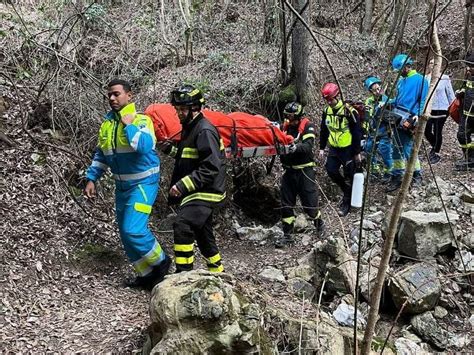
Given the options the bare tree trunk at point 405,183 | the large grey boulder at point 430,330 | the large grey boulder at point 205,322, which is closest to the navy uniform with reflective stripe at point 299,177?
the large grey boulder at point 430,330

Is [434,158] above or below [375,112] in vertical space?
below

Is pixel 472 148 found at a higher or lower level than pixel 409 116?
lower

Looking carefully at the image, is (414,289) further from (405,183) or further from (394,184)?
(405,183)

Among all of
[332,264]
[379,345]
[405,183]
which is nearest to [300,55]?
[332,264]

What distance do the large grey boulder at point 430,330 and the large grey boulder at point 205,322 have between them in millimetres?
2368

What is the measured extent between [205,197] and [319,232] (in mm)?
2976

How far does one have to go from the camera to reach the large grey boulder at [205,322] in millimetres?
3457

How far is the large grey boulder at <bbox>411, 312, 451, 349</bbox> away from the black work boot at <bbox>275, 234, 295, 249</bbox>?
2.20 metres

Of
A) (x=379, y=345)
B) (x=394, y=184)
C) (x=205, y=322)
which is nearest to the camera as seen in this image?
(x=205, y=322)

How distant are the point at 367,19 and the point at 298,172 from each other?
8.50 meters

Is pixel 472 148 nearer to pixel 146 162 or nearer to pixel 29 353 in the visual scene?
pixel 146 162

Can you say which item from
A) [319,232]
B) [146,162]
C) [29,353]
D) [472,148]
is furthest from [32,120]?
[472,148]

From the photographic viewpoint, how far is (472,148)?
855cm

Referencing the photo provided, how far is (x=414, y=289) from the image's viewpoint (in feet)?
17.6
